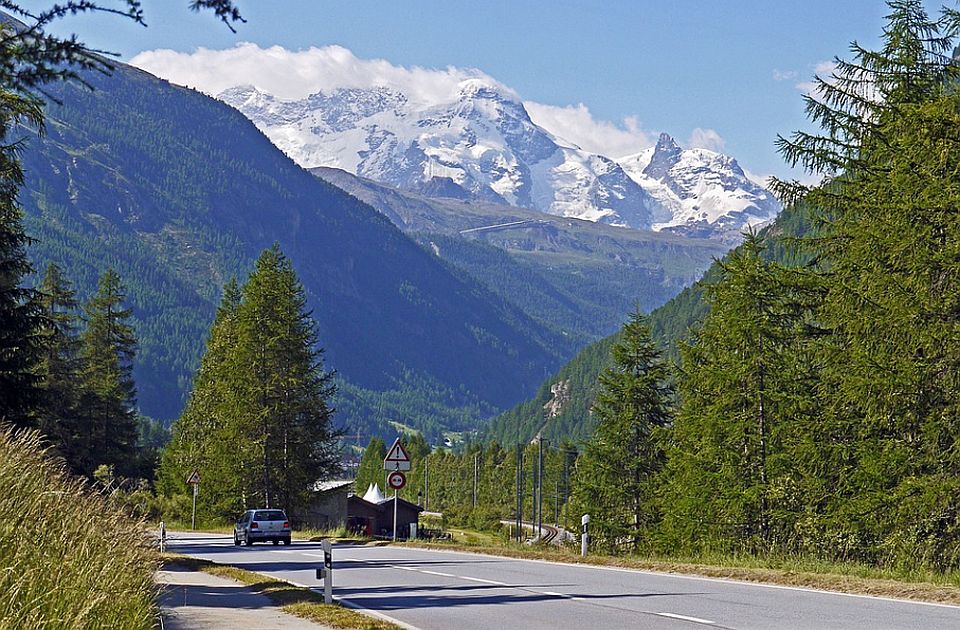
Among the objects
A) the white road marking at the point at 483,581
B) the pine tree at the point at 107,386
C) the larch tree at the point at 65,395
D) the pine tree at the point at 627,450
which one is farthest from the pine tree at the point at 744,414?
the pine tree at the point at 107,386

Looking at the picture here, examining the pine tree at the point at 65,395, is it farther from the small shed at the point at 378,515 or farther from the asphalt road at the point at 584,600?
the small shed at the point at 378,515

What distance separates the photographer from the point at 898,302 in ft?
74.8

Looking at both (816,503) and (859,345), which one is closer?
(859,345)

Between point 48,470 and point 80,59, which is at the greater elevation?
point 80,59

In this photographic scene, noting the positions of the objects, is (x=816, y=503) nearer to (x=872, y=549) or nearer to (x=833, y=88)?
(x=872, y=549)

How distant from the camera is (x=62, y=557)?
10008 millimetres

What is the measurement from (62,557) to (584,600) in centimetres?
785

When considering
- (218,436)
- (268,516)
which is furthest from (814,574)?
(218,436)

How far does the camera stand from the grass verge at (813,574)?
1538 cm

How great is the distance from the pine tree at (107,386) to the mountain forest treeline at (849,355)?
27403 mm

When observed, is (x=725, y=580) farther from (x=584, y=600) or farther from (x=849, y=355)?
(x=849, y=355)

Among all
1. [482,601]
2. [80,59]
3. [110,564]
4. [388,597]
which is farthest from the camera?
[388,597]

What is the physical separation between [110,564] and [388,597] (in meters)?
7.52

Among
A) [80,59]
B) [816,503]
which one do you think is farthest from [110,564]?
[816,503]
